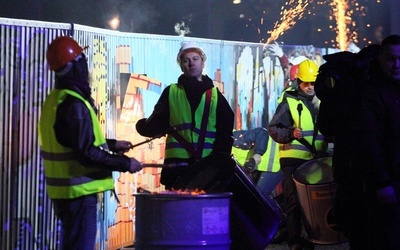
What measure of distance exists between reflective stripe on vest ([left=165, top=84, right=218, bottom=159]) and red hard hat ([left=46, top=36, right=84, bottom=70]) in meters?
1.72

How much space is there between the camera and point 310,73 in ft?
30.8

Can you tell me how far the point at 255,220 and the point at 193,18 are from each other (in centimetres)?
1000

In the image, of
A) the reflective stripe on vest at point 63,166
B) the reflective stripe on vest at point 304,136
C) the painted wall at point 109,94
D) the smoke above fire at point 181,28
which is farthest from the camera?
the smoke above fire at point 181,28

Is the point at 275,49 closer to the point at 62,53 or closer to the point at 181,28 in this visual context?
the point at 181,28

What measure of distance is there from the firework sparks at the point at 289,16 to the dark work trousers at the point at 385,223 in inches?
345

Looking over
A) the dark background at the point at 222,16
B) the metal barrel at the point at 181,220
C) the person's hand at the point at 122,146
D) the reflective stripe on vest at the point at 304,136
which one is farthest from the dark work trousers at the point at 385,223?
the dark background at the point at 222,16

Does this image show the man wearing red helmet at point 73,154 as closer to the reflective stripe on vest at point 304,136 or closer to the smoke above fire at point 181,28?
the reflective stripe on vest at point 304,136

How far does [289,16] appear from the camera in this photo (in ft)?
50.7

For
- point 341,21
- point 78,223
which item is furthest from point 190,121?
point 341,21

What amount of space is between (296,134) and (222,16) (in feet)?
23.6

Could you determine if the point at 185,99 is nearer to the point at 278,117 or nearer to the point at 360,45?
the point at 278,117

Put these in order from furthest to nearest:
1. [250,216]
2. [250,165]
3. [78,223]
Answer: [250,165] < [250,216] < [78,223]

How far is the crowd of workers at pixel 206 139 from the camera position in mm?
5695

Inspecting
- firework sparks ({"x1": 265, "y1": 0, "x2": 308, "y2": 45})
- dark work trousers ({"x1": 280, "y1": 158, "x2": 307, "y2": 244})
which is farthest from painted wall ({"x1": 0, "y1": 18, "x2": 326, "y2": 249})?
firework sparks ({"x1": 265, "y1": 0, "x2": 308, "y2": 45})
